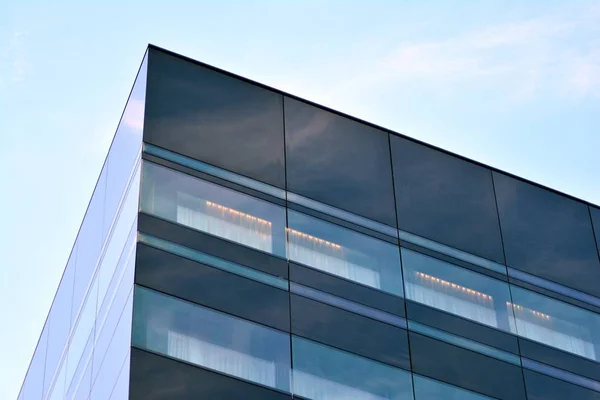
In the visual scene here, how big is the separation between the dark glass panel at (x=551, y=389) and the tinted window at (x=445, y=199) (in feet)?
11.9

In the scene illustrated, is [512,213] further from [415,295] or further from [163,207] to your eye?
[163,207]

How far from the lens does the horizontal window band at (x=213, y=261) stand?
31891 mm

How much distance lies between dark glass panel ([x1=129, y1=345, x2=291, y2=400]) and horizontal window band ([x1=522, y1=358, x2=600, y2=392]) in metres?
8.27

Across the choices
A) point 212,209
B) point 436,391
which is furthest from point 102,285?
point 436,391

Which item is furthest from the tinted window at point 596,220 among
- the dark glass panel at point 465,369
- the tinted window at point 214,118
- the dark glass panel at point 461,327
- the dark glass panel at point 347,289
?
the tinted window at point 214,118

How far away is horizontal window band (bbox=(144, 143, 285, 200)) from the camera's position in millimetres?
33438

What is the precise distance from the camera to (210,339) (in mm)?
30922

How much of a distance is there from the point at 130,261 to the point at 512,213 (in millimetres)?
12101

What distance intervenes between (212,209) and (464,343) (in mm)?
7455

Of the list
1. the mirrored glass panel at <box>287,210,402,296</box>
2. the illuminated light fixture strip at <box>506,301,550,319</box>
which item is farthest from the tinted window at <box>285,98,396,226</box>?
the illuminated light fixture strip at <box>506,301,550,319</box>

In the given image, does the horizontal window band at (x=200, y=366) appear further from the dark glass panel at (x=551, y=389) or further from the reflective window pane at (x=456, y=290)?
the dark glass panel at (x=551, y=389)

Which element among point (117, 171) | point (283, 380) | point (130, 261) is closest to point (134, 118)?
point (117, 171)

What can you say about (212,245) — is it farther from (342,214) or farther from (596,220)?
(596,220)

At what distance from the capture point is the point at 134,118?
115ft
